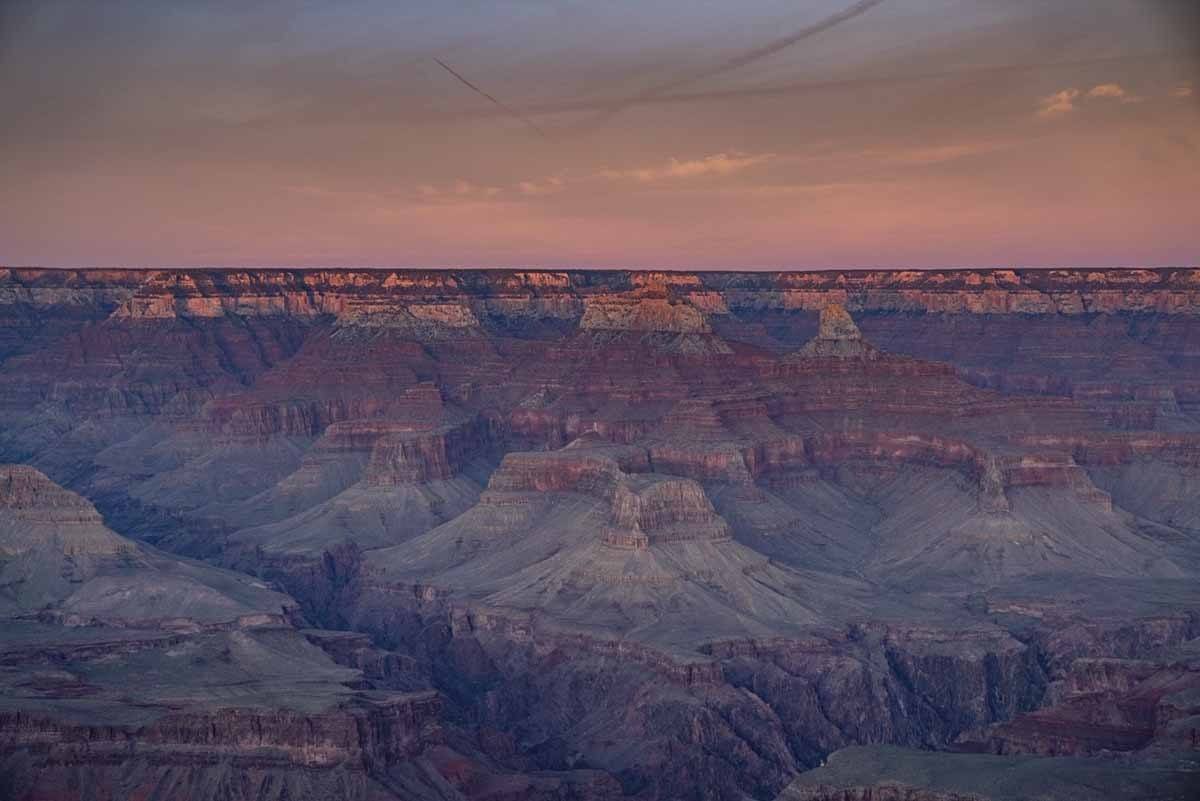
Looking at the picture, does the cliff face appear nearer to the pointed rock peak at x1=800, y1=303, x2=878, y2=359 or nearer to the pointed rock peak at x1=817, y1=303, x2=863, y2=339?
the pointed rock peak at x1=800, y1=303, x2=878, y2=359

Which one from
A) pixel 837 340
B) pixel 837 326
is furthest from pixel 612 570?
pixel 837 326

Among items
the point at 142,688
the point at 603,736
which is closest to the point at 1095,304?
the point at 603,736

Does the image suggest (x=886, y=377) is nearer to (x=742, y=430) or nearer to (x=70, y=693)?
(x=742, y=430)

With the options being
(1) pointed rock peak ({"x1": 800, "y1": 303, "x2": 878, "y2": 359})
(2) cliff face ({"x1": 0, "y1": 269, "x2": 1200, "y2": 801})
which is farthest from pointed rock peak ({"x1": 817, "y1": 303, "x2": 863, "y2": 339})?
(2) cliff face ({"x1": 0, "y1": 269, "x2": 1200, "y2": 801})

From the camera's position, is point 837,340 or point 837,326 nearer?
point 837,340

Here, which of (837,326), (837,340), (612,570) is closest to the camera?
(612,570)

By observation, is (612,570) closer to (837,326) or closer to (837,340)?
(837,340)
